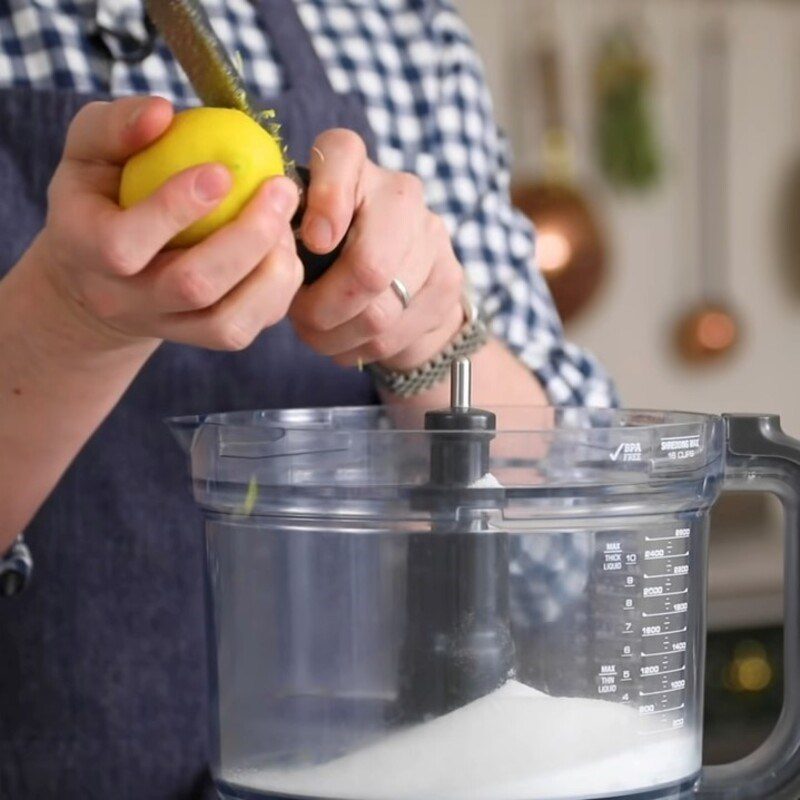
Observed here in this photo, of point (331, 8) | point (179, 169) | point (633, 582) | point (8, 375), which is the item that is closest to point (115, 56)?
point (331, 8)

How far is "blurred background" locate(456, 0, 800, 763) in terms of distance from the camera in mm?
2154

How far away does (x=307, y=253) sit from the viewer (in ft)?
1.93

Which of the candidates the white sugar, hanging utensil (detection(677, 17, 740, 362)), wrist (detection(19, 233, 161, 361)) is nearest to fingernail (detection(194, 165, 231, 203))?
wrist (detection(19, 233, 161, 361))

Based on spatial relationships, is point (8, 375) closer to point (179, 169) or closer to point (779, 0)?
point (179, 169)

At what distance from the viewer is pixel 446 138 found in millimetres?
982

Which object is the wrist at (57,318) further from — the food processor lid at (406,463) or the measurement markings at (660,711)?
the measurement markings at (660,711)

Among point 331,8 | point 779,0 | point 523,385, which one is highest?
point 779,0

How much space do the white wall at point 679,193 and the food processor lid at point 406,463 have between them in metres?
1.64

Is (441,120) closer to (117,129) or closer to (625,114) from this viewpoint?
(117,129)

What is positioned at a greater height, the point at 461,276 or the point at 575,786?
the point at 461,276

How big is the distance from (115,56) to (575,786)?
1.79 ft

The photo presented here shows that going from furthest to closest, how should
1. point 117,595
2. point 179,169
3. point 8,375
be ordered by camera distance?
point 117,595, point 8,375, point 179,169

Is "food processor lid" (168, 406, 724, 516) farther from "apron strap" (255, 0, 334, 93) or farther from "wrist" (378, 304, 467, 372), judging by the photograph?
"apron strap" (255, 0, 334, 93)

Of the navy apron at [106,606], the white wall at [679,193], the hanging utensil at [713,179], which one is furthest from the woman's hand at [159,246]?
the hanging utensil at [713,179]
